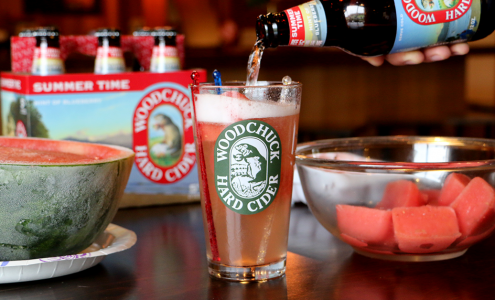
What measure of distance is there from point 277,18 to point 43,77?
455 mm

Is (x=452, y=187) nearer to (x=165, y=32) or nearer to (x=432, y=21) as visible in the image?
(x=432, y=21)

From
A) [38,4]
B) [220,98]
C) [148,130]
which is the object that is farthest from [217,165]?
[38,4]

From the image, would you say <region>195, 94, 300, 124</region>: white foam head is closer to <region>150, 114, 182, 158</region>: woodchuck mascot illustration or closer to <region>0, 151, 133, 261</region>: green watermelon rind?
<region>0, 151, 133, 261</region>: green watermelon rind

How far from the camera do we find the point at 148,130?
104cm

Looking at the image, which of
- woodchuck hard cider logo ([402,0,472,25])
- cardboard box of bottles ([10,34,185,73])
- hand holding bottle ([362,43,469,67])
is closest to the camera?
woodchuck hard cider logo ([402,0,472,25])

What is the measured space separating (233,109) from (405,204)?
0.83 feet

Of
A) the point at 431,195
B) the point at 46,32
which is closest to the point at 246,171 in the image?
the point at 431,195

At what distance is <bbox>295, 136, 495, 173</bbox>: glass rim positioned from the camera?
65 cm

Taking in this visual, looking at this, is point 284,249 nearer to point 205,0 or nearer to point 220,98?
point 220,98

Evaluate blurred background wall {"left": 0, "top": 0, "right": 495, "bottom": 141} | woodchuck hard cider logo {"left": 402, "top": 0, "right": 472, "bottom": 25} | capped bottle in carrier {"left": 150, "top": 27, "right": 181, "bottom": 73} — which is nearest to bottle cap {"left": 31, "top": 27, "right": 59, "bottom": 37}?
capped bottle in carrier {"left": 150, "top": 27, "right": 181, "bottom": 73}

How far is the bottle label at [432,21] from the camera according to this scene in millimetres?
779

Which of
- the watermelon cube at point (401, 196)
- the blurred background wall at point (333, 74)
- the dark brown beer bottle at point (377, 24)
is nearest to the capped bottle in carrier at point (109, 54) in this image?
the dark brown beer bottle at point (377, 24)

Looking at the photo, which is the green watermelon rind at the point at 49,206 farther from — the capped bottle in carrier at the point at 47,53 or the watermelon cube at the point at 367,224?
the capped bottle in carrier at the point at 47,53

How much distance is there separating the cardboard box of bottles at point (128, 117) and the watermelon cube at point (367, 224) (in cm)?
45
